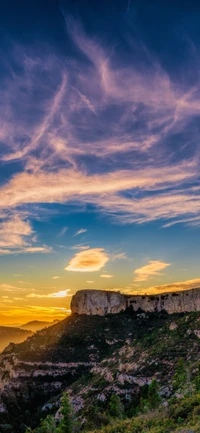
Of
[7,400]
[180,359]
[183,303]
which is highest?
[183,303]

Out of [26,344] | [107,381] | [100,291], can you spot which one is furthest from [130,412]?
[100,291]

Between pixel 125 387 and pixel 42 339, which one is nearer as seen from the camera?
pixel 125 387

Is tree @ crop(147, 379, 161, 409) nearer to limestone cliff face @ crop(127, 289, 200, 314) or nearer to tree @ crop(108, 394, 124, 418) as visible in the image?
tree @ crop(108, 394, 124, 418)

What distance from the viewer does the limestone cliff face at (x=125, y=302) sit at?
408 ft

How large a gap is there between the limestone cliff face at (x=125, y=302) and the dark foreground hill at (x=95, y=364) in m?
4.35

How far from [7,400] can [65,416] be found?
1584 inches

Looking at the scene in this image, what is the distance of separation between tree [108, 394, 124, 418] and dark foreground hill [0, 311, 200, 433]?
7.19 feet

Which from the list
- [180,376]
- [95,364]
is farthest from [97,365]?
[180,376]

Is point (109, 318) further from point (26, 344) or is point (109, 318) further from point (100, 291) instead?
point (26, 344)

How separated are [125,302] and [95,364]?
157 feet

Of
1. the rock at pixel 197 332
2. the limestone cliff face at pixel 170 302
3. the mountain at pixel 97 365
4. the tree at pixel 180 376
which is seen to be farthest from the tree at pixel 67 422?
the limestone cliff face at pixel 170 302

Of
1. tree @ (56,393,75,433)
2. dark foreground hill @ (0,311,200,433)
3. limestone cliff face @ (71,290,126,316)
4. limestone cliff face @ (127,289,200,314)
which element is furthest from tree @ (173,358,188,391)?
limestone cliff face @ (71,290,126,316)

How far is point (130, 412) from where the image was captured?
5941 cm

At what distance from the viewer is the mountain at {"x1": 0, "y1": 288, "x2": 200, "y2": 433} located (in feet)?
209
